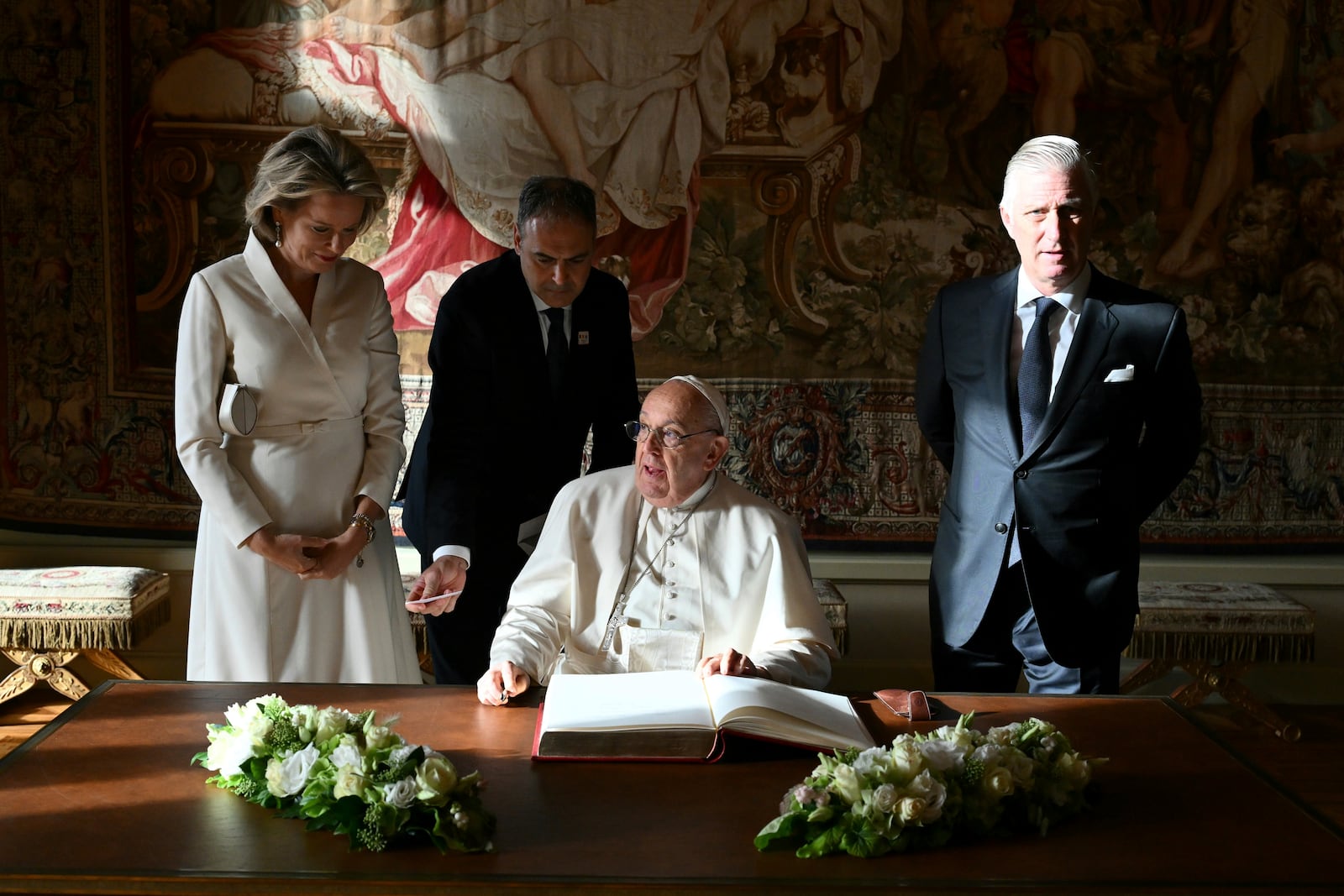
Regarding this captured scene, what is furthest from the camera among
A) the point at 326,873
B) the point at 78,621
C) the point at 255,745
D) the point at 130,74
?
the point at 130,74

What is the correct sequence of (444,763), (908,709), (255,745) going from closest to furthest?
(444,763)
(255,745)
(908,709)

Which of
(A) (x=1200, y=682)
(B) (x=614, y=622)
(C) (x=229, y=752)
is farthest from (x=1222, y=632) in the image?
(C) (x=229, y=752)

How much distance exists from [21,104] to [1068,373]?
5152 millimetres

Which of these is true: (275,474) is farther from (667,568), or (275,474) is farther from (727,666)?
(727,666)

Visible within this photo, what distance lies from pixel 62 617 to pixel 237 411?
2.86m

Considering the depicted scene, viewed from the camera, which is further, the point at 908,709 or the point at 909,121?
the point at 909,121

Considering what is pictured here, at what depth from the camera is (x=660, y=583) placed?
344cm

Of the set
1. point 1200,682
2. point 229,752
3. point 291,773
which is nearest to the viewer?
point 291,773

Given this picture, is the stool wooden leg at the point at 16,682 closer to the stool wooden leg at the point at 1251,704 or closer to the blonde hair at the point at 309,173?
the blonde hair at the point at 309,173

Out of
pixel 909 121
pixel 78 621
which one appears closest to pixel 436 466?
pixel 78 621

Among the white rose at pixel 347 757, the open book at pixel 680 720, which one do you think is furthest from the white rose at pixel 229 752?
the open book at pixel 680 720

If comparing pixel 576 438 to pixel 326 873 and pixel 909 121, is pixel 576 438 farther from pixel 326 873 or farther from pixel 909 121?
pixel 909 121

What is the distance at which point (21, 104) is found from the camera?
6117mm

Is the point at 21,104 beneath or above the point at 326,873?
above
